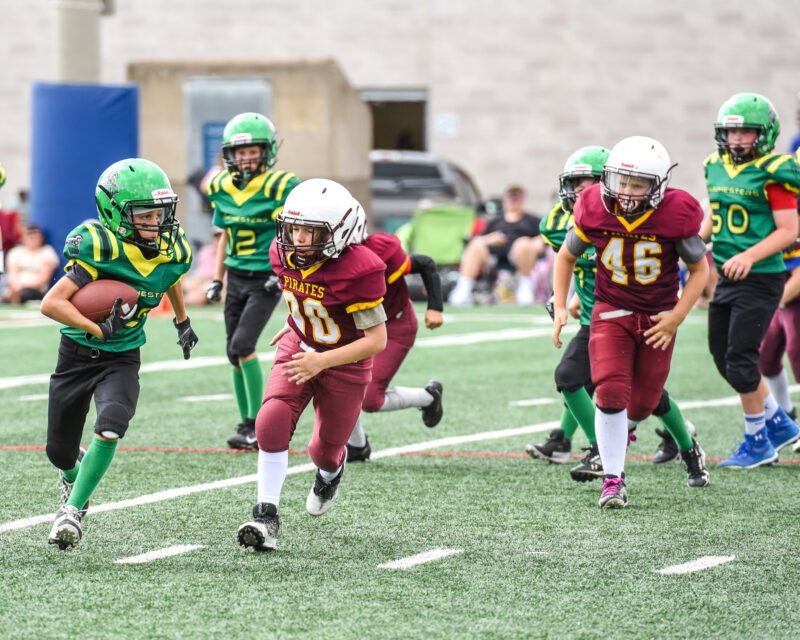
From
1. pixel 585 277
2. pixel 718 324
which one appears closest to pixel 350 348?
pixel 585 277

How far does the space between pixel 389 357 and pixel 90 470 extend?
219 centimetres

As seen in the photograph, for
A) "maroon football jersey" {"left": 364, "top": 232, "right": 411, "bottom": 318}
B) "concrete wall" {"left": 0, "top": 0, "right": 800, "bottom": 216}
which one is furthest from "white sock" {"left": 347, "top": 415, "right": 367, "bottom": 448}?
"concrete wall" {"left": 0, "top": 0, "right": 800, "bottom": 216}

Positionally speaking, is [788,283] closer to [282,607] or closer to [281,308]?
[282,607]

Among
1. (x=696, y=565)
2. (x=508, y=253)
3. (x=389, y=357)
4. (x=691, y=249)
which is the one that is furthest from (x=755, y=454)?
(x=508, y=253)

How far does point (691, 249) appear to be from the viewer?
19.0 feet

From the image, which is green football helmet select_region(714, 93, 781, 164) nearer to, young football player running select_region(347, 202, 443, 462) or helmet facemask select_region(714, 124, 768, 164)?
helmet facemask select_region(714, 124, 768, 164)

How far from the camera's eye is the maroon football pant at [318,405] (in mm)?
5086

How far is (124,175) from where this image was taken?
17.0 feet

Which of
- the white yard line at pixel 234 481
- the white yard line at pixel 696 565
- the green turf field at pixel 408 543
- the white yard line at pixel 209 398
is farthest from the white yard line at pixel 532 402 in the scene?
the white yard line at pixel 696 565

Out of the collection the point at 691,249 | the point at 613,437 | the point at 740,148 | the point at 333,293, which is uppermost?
the point at 740,148

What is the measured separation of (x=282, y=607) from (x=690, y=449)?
2681 millimetres

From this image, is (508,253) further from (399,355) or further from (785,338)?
(399,355)

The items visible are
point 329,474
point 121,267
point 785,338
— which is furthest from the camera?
point 785,338

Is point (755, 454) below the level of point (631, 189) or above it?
below
